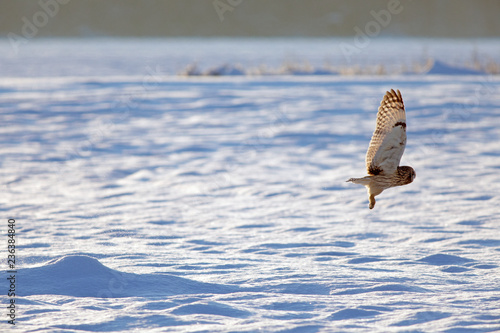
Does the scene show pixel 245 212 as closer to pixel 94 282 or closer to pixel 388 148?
pixel 94 282

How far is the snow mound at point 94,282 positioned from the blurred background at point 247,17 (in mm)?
90627

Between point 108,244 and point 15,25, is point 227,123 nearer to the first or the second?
point 108,244

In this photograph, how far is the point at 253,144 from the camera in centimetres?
1336

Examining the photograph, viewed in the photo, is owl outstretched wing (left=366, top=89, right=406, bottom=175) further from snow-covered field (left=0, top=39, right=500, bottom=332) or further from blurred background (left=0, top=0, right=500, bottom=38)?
blurred background (left=0, top=0, right=500, bottom=38)

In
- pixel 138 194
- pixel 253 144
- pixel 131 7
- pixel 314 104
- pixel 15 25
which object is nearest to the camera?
pixel 138 194

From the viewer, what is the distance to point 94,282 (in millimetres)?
5441

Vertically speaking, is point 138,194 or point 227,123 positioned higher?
point 227,123

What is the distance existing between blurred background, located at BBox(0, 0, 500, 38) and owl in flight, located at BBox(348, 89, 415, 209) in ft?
299

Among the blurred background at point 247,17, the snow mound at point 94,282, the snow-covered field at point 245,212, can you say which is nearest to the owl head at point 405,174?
the snow-covered field at point 245,212

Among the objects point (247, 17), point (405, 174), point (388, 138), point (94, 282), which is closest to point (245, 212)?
point (94, 282)

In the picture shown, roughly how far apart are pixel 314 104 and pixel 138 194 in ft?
26.0

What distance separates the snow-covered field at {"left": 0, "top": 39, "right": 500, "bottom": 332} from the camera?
5008mm

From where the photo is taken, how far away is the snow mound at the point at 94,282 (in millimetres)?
5324

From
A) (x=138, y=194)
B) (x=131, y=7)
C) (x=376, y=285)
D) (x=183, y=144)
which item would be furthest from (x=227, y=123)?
(x=131, y=7)
